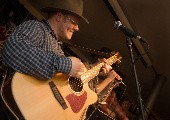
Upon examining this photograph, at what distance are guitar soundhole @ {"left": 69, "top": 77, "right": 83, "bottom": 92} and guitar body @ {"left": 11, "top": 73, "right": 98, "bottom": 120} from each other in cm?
3

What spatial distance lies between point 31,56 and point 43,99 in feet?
0.94

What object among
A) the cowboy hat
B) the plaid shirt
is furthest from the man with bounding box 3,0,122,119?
the cowboy hat

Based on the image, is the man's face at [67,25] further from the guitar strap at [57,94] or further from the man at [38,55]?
the guitar strap at [57,94]

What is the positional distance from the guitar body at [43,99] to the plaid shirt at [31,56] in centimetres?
7

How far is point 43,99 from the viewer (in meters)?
2.01

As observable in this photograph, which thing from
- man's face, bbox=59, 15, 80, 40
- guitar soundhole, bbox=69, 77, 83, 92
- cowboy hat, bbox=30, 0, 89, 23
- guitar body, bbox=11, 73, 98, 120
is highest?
cowboy hat, bbox=30, 0, 89, 23

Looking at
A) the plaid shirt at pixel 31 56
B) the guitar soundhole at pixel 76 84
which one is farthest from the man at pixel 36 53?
the guitar soundhole at pixel 76 84

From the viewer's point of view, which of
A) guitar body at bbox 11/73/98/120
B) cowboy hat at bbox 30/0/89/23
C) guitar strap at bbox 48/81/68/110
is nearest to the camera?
guitar body at bbox 11/73/98/120

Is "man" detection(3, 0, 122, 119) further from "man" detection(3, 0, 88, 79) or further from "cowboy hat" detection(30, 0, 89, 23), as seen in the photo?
"cowboy hat" detection(30, 0, 89, 23)

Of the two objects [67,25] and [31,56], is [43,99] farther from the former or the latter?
[67,25]

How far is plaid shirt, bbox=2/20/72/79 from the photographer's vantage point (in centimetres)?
195

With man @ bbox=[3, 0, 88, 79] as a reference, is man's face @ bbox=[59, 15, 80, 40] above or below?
above

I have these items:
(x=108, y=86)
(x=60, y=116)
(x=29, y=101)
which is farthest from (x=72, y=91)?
(x=108, y=86)

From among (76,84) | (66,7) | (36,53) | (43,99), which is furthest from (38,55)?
(66,7)
